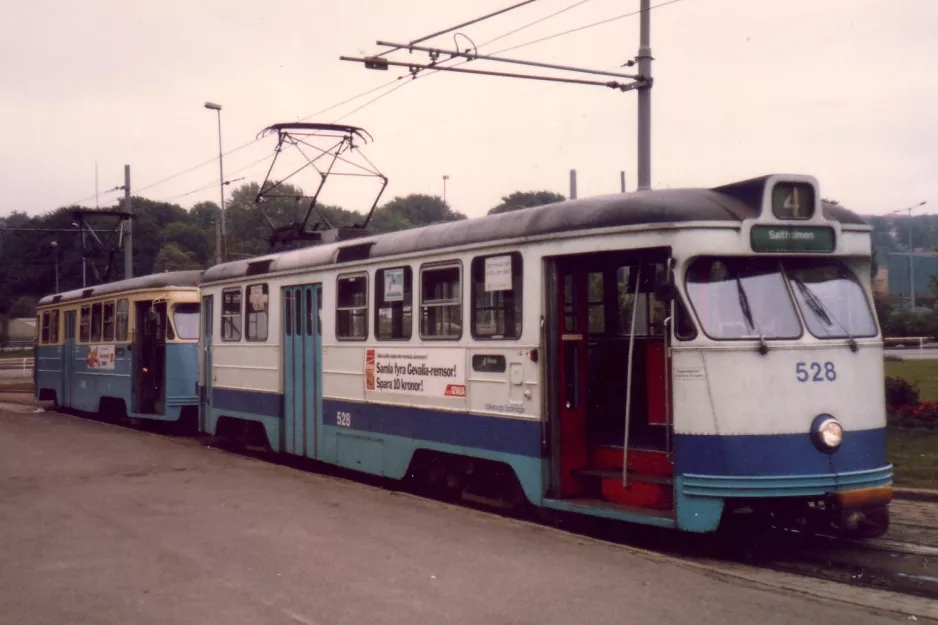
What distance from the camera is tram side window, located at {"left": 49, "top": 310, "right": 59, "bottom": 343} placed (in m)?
24.2

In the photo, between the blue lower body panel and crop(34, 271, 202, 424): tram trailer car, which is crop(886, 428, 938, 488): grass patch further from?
crop(34, 271, 202, 424): tram trailer car

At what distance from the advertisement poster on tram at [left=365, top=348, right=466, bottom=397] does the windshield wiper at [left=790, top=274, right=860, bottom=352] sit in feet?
11.0

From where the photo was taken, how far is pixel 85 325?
22.2 meters

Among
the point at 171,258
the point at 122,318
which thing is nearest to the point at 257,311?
the point at 122,318

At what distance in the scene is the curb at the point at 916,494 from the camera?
10359 millimetres

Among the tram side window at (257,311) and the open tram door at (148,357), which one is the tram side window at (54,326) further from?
the tram side window at (257,311)

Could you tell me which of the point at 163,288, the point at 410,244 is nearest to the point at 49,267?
the point at 163,288

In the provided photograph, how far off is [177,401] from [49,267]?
7575 cm

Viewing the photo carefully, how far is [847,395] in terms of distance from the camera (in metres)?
7.99

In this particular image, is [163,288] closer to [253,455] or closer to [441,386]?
[253,455]

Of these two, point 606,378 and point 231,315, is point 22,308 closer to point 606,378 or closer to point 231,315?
point 231,315

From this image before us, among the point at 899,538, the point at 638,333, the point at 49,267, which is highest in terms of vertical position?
the point at 49,267

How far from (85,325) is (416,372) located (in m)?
13.9

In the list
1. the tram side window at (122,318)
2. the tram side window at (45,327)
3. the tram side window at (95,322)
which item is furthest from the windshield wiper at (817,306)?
the tram side window at (45,327)
